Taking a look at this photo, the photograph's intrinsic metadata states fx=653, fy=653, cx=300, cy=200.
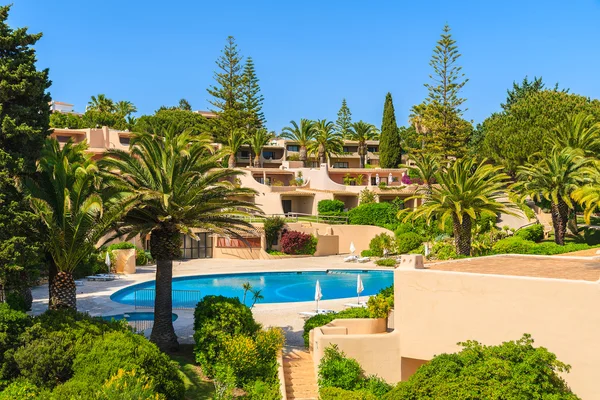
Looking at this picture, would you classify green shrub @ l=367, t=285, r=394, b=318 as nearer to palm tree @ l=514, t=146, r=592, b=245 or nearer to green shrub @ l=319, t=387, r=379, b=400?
green shrub @ l=319, t=387, r=379, b=400

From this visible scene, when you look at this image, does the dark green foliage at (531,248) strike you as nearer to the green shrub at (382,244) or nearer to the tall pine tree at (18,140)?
the green shrub at (382,244)

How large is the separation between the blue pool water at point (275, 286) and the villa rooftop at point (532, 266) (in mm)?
11681

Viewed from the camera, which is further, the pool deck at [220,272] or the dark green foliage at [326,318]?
the pool deck at [220,272]

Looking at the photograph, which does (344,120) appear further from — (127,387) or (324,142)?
(127,387)

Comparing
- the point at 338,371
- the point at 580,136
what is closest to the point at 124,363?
the point at 338,371

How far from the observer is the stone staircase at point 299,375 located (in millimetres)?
15907

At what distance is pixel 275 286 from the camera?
33.6 metres

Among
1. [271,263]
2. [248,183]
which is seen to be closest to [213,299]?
[271,263]

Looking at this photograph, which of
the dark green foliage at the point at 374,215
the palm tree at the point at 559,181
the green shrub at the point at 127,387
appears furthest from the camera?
the dark green foliage at the point at 374,215

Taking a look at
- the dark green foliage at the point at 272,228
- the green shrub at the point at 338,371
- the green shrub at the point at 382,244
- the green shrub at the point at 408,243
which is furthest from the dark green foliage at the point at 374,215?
the green shrub at the point at 338,371

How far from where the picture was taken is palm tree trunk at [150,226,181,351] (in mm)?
18062

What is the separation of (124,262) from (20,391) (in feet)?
68.6

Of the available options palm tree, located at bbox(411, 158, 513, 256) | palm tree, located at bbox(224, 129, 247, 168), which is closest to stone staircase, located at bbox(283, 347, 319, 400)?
palm tree, located at bbox(411, 158, 513, 256)

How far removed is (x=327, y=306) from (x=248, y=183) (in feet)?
94.3
